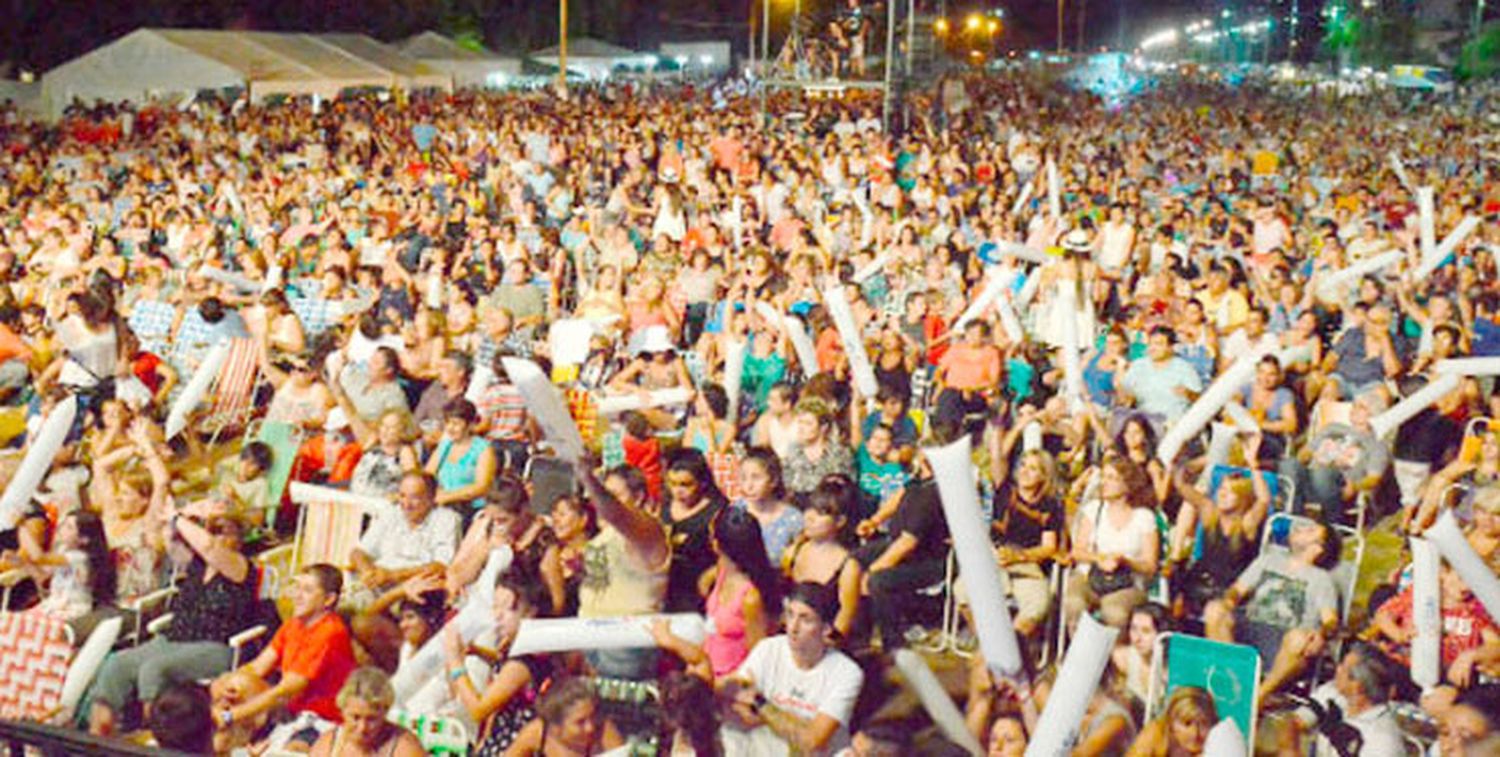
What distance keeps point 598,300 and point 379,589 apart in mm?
4438

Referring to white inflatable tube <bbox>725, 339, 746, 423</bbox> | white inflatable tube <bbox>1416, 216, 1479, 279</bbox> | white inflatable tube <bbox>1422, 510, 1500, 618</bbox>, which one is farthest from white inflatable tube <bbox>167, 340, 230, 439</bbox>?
white inflatable tube <bbox>1416, 216, 1479, 279</bbox>

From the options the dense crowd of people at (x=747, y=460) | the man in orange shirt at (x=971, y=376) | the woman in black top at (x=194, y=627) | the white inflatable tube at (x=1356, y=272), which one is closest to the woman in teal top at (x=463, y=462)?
the dense crowd of people at (x=747, y=460)

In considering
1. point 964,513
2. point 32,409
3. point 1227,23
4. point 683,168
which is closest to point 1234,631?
point 964,513

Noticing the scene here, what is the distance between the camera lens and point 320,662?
4.63 meters

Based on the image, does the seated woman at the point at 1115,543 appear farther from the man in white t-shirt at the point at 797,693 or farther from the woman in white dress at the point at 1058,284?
the woman in white dress at the point at 1058,284

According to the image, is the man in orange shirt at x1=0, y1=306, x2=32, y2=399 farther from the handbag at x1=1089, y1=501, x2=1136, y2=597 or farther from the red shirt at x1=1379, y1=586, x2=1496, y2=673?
the red shirt at x1=1379, y1=586, x2=1496, y2=673

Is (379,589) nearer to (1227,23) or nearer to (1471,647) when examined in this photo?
(1471,647)

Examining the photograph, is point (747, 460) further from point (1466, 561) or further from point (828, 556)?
point (1466, 561)

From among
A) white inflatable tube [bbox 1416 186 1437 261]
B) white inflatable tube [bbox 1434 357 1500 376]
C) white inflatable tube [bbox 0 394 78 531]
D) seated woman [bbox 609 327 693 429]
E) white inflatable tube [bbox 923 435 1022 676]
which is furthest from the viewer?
white inflatable tube [bbox 1416 186 1437 261]

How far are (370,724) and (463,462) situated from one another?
8.16ft

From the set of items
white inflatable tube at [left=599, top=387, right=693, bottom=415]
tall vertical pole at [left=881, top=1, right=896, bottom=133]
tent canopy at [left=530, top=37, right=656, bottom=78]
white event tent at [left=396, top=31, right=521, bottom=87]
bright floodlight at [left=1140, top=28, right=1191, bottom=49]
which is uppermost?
bright floodlight at [left=1140, top=28, right=1191, bottom=49]

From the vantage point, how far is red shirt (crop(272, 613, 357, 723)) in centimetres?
463

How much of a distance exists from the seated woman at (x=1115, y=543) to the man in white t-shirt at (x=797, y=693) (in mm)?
1340

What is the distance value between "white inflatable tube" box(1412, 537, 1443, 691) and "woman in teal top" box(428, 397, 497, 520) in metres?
3.63
